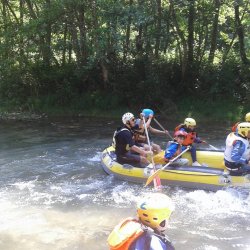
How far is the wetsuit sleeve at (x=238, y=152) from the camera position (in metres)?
7.59

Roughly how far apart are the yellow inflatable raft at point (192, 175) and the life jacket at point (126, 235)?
5.08m

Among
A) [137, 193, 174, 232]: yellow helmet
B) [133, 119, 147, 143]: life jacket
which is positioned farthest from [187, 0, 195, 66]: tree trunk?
[137, 193, 174, 232]: yellow helmet

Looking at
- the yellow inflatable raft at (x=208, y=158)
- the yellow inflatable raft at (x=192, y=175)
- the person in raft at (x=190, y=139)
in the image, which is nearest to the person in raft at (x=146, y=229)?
the yellow inflatable raft at (x=192, y=175)

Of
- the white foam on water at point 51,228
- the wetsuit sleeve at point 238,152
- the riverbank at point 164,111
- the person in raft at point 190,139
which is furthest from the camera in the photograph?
the riverbank at point 164,111

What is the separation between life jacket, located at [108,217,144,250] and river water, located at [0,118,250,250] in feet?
9.67

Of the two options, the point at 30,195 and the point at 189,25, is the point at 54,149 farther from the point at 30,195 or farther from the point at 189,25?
the point at 189,25

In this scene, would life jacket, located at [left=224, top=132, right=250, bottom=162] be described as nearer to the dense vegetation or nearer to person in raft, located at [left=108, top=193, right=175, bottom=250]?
Answer: person in raft, located at [left=108, top=193, right=175, bottom=250]

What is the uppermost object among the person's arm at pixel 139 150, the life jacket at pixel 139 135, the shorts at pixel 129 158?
the life jacket at pixel 139 135

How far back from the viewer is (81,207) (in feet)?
24.4

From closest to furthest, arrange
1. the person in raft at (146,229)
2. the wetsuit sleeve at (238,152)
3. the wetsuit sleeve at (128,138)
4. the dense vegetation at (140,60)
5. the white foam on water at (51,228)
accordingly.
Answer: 1. the person in raft at (146,229)
2. the white foam on water at (51,228)
3. the wetsuit sleeve at (238,152)
4. the wetsuit sleeve at (128,138)
5. the dense vegetation at (140,60)

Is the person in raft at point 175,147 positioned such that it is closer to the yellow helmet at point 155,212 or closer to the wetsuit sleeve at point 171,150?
the wetsuit sleeve at point 171,150

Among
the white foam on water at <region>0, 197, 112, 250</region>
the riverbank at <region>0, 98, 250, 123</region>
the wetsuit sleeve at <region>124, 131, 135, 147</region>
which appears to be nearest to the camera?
the white foam on water at <region>0, 197, 112, 250</region>

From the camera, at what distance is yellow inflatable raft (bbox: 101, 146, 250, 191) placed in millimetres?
7879

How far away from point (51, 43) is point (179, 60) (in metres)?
5.18
